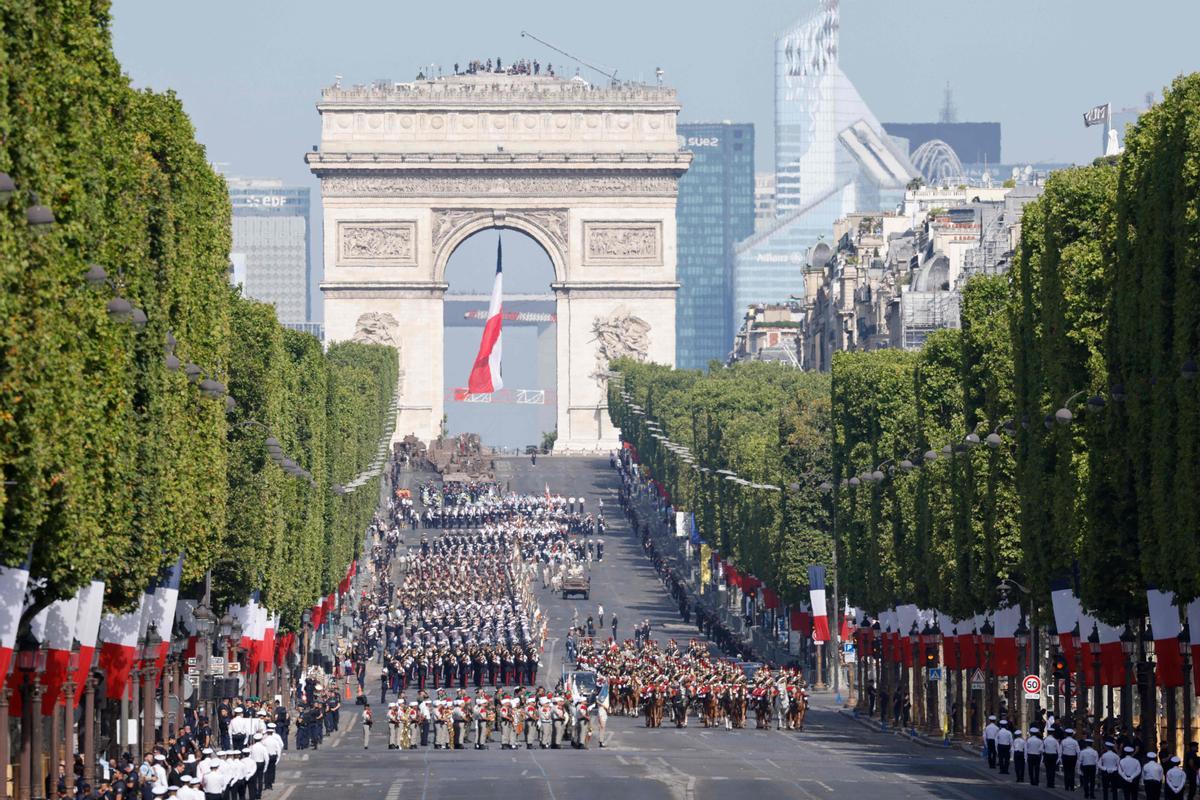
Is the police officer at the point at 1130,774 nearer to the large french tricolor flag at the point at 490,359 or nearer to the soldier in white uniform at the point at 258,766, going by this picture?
the soldier in white uniform at the point at 258,766

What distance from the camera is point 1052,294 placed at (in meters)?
58.2

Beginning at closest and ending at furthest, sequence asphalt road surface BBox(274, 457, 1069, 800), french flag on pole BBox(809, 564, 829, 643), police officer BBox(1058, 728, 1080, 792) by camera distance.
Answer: asphalt road surface BBox(274, 457, 1069, 800) < police officer BBox(1058, 728, 1080, 792) < french flag on pole BBox(809, 564, 829, 643)

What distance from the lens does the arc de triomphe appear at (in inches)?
7141

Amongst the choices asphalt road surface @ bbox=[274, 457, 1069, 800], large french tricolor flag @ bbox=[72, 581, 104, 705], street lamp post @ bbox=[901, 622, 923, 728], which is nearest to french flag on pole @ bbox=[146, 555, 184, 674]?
asphalt road surface @ bbox=[274, 457, 1069, 800]

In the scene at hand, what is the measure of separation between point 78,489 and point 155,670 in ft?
61.4

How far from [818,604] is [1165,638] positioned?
41.5m

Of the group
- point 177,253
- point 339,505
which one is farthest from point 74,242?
point 339,505

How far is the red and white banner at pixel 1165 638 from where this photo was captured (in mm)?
48000

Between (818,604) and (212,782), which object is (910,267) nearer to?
(818,604)

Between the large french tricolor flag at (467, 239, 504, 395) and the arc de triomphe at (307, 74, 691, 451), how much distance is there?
6.56m

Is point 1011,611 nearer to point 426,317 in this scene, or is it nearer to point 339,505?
point 339,505

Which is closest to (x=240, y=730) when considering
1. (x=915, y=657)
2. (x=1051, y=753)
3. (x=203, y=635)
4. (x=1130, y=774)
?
(x=203, y=635)

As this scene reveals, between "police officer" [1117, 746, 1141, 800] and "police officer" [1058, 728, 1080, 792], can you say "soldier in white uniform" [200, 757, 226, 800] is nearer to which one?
"police officer" [1117, 746, 1141, 800]

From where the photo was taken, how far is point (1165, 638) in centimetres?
4794
